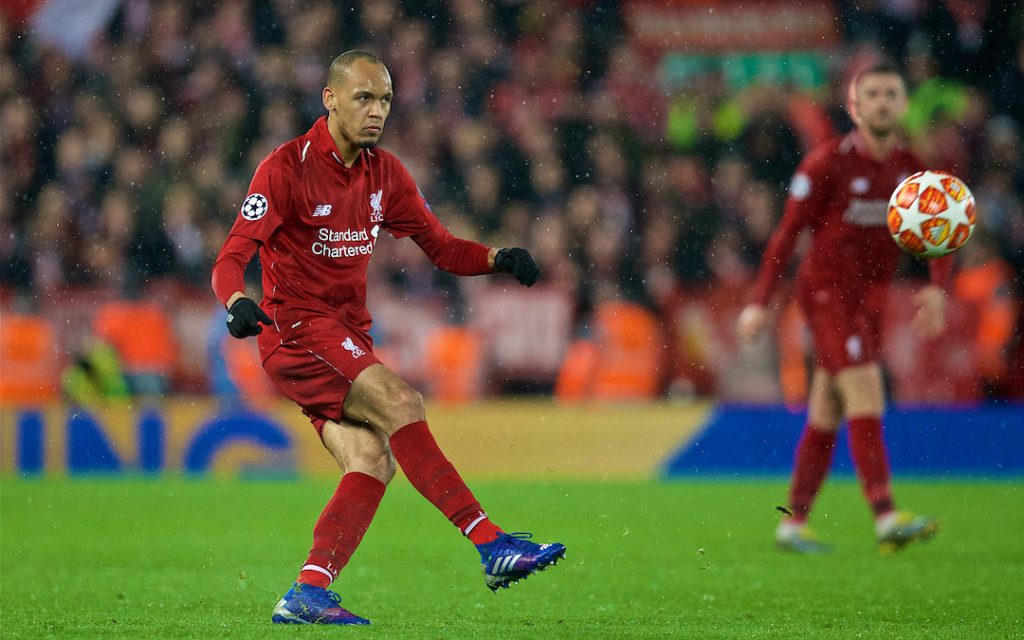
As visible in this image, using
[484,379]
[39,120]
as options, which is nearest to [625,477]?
[484,379]

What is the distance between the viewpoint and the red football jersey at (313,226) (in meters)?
5.27

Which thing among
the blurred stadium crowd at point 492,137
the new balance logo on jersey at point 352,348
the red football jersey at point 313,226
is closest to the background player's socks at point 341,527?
the new balance logo on jersey at point 352,348

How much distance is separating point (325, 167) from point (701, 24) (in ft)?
34.7

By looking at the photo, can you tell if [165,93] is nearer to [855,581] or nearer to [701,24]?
[701,24]

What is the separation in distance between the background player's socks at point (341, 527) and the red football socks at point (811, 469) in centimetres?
304

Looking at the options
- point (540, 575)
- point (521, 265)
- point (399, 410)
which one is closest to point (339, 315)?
point (399, 410)

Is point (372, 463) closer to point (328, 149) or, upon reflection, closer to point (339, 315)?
point (339, 315)

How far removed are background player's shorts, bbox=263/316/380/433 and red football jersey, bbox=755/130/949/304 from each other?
295 cm

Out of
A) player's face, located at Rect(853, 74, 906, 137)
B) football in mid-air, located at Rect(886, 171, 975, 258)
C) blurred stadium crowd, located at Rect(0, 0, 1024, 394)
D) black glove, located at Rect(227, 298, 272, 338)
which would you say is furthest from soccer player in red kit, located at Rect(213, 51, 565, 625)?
blurred stadium crowd, located at Rect(0, 0, 1024, 394)

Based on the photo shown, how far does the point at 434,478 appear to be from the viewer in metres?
5.17

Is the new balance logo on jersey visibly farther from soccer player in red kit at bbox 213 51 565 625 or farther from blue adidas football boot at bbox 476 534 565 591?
blue adidas football boot at bbox 476 534 565 591

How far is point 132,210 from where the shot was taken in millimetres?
12961

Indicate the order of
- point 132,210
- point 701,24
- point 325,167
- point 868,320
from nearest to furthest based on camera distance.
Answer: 1. point 325,167
2. point 868,320
3. point 132,210
4. point 701,24

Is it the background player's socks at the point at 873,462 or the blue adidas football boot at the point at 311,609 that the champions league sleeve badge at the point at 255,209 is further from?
the background player's socks at the point at 873,462
